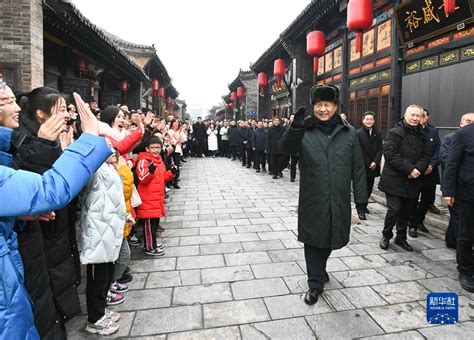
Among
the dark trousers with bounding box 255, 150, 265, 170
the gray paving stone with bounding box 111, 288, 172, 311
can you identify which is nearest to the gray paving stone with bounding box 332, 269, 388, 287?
the gray paving stone with bounding box 111, 288, 172, 311

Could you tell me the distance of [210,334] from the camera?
260 cm

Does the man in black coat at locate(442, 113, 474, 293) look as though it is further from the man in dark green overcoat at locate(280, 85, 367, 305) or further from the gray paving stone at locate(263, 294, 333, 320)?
the gray paving stone at locate(263, 294, 333, 320)

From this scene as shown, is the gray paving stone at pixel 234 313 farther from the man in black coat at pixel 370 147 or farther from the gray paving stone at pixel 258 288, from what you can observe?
the man in black coat at pixel 370 147

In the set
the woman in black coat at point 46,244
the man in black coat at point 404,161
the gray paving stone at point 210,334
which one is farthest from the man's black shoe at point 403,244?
the woman in black coat at point 46,244

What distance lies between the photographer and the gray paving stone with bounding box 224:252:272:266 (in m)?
4.05

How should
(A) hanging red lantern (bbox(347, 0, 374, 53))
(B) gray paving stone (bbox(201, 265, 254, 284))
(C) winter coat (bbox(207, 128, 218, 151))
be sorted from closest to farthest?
(B) gray paving stone (bbox(201, 265, 254, 284)), (A) hanging red lantern (bbox(347, 0, 374, 53)), (C) winter coat (bbox(207, 128, 218, 151))

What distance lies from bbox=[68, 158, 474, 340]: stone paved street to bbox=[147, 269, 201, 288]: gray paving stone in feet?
0.03

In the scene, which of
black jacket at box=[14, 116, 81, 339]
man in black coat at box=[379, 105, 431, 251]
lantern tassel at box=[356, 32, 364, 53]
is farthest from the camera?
lantern tassel at box=[356, 32, 364, 53]

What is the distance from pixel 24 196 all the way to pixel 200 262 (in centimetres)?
300

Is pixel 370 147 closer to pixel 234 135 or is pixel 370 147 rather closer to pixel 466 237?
pixel 466 237

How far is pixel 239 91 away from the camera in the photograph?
2647cm

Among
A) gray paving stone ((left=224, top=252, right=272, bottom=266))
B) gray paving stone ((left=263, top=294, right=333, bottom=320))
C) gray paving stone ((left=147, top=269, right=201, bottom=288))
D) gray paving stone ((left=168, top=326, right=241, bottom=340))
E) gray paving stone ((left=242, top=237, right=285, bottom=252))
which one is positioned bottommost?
gray paving stone ((left=168, top=326, right=241, bottom=340))

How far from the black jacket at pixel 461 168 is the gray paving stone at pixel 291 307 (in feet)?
5.83

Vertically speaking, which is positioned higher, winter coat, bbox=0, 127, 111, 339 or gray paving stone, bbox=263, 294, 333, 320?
winter coat, bbox=0, 127, 111, 339
